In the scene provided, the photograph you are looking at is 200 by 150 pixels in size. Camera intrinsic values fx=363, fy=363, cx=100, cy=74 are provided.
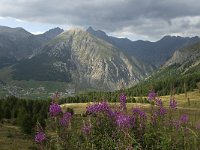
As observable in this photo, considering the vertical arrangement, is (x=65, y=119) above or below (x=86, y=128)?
above

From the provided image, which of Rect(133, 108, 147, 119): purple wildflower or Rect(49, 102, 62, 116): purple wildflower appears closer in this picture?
Rect(49, 102, 62, 116): purple wildflower

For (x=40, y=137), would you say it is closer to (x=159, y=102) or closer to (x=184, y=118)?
(x=159, y=102)

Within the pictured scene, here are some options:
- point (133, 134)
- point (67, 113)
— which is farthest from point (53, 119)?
point (133, 134)

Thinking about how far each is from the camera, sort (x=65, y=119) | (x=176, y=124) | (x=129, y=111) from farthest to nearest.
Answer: (x=129, y=111)
(x=176, y=124)
(x=65, y=119)

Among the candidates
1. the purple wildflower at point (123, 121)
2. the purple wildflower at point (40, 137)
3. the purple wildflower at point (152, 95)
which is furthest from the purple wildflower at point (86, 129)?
the purple wildflower at point (152, 95)

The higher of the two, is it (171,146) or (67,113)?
(67,113)

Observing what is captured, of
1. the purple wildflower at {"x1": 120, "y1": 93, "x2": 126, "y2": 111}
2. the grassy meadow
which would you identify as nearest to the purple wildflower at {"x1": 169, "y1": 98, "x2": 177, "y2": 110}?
the grassy meadow

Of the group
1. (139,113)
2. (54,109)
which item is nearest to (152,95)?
(139,113)

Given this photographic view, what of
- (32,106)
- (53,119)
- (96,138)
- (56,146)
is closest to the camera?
(56,146)

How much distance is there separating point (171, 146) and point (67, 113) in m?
3.53

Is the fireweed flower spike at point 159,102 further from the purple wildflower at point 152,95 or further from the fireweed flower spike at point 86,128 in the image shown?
the fireweed flower spike at point 86,128

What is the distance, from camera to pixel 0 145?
44.1 meters

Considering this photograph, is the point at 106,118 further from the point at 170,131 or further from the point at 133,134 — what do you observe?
the point at 170,131

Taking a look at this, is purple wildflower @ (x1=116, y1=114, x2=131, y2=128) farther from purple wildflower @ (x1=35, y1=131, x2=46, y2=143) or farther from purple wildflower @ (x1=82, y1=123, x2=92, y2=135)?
purple wildflower @ (x1=35, y1=131, x2=46, y2=143)
